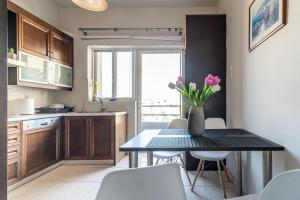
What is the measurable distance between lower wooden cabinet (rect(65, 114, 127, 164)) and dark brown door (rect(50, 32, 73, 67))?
1.04m

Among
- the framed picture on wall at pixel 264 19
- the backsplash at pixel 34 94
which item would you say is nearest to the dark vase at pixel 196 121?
the framed picture on wall at pixel 264 19

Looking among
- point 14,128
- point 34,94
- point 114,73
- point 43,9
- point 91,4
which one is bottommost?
point 14,128

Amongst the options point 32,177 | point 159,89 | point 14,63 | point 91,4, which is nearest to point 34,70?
point 14,63

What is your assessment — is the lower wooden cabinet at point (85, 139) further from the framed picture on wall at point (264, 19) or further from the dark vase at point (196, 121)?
the framed picture on wall at point (264, 19)

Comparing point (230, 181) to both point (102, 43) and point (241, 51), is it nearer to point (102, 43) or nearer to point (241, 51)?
point (241, 51)

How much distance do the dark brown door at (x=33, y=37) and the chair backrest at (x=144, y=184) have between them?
116 inches

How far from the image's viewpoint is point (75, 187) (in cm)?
305

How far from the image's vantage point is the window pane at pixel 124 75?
5008 mm

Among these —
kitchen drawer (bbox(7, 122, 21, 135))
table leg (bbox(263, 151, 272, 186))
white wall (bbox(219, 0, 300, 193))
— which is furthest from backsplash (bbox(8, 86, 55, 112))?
table leg (bbox(263, 151, 272, 186))

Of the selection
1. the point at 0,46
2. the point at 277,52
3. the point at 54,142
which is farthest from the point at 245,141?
the point at 54,142

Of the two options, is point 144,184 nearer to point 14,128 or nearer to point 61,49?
point 14,128

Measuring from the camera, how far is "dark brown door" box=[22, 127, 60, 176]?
319 cm

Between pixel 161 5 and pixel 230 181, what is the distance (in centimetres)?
319

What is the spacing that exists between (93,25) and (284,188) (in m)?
4.55
